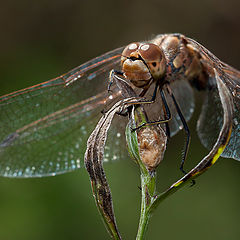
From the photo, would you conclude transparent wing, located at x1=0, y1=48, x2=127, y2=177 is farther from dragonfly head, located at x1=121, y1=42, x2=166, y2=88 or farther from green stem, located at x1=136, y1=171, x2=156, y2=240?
green stem, located at x1=136, y1=171, x2=156, y2=240

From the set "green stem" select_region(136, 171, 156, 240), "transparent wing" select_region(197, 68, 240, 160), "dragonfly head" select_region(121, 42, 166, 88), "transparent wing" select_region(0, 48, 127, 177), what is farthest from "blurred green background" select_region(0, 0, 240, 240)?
"green stem" select_region(136, 171, 156, 240)

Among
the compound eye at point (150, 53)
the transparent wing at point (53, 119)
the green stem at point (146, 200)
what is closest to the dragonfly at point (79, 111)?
the transparent wing at point (53, 119)

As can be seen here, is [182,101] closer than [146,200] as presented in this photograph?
No

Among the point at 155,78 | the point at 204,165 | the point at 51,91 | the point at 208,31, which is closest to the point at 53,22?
the point at 208,31

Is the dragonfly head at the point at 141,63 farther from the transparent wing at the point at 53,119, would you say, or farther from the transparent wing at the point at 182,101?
the transparent wing at the point at 182,101

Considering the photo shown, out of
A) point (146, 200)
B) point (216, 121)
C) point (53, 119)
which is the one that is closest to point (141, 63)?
point (146, 200)

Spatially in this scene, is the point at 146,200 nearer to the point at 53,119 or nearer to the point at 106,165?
the point at 53,119
